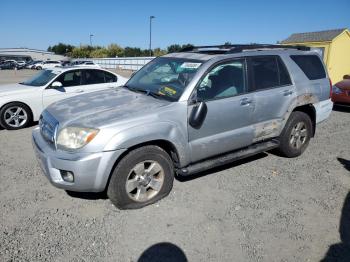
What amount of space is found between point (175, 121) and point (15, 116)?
5.15 meters

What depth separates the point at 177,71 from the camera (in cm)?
422

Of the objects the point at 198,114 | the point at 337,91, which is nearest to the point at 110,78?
the point at 198,114

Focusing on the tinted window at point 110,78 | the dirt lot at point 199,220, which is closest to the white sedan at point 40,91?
the tinted window at point 110,78

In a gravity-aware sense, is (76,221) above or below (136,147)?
below

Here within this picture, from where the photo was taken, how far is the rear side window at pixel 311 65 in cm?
512

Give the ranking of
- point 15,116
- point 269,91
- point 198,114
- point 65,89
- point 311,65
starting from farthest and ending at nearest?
point 65,89 < point 15,116 < point 311,65 < point 269,91 < point 198,114

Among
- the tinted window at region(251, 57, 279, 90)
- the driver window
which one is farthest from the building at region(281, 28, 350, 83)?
the driver window

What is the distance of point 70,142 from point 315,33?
675 inches

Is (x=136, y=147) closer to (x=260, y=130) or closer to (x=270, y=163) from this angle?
(x=260, y=130)

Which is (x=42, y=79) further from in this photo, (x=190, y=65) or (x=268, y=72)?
(x=268, y=72)

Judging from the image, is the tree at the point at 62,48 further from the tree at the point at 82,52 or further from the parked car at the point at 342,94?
the parked car at the point at 342,94

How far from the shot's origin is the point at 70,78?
7.69m

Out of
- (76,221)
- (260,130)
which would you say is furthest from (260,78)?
(76,221)

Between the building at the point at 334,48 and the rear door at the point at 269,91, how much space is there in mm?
11195
